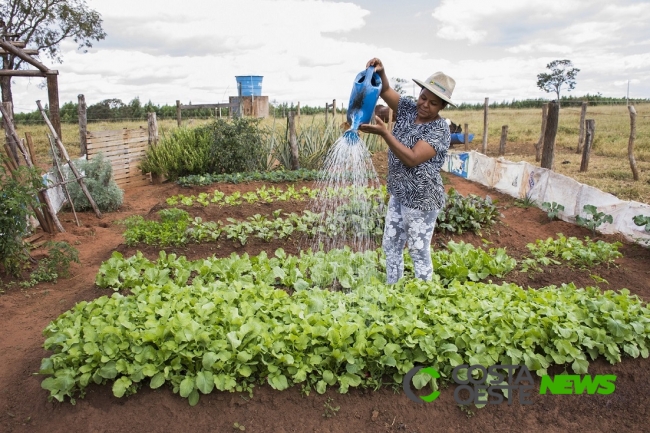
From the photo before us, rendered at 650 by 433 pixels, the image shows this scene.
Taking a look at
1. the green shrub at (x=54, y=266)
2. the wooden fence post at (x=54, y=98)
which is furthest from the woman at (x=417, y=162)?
the wooden fence post at (x=54, y=98)

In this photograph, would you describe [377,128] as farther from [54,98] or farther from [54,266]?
[54,98]

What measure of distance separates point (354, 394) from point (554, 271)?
2778 mm

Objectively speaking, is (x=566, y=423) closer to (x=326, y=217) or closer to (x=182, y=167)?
(x=326, y=217)

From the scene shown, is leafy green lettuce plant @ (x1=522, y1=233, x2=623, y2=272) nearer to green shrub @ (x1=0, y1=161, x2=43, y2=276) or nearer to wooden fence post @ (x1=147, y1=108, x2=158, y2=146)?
green shrub @ (x1=0, y1=161, x2=43, y2=276)

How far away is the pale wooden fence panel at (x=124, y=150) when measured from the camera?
33.5ft

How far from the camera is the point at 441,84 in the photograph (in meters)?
3.23

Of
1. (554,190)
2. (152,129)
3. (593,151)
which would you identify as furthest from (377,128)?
(593,151)

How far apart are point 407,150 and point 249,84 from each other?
1387cm

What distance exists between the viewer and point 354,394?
284cm

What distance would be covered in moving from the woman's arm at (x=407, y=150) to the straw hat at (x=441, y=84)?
331mm

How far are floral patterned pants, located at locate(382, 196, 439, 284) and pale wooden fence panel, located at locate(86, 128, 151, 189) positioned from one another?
26.5 ft

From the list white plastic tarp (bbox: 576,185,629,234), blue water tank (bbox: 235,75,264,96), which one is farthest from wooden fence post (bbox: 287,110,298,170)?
white plastic tarp (bbox: 576,185,629,234)

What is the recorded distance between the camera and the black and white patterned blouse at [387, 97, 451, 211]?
334cm

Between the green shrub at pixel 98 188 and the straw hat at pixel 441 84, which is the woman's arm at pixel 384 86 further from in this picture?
the green shrub at pixel 98 188
